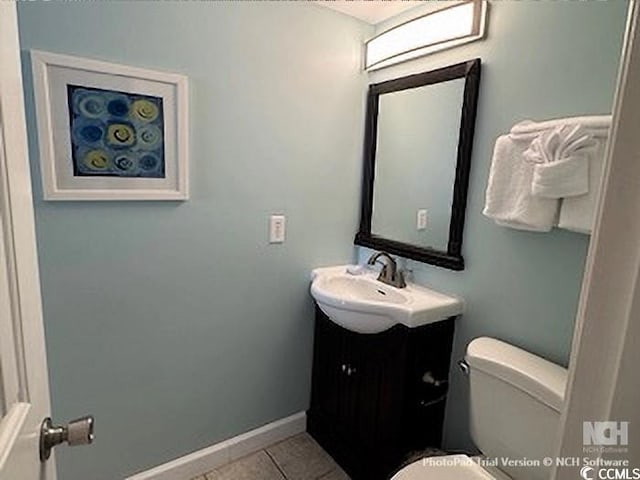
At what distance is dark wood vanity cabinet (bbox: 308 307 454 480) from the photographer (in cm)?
149

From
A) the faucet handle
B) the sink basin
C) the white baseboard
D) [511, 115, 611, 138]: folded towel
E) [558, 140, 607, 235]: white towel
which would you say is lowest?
the white baseboard

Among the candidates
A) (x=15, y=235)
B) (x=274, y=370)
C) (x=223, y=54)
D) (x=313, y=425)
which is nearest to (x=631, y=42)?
(x=15, y=235)

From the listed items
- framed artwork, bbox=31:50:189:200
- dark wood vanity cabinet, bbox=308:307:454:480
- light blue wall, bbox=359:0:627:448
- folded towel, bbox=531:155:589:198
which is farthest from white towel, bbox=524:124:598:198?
framed artwork, bbox=31:50:189:200

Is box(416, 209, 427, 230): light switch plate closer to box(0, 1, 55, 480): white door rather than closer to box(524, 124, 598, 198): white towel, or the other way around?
box(524, 124, 598, 198): white towel

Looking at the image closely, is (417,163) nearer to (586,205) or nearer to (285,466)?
(586,205)

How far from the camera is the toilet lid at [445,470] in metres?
1.16

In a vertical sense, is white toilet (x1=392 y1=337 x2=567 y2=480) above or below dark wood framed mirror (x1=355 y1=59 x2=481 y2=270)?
below

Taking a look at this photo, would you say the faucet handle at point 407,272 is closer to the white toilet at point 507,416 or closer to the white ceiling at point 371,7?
the white toilet at point 507,416

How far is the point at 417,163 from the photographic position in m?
1.73

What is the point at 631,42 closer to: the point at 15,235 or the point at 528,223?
the point at 15,235

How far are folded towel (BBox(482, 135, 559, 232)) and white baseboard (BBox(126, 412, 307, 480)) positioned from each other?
1491 millimetres

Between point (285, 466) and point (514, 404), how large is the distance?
3.78ft

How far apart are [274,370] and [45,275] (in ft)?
3.57

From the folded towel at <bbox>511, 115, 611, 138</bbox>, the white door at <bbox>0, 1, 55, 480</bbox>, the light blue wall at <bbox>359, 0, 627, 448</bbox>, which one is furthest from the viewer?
the light blue wall at <bbox>359, 0, 627, 448</bbox>
